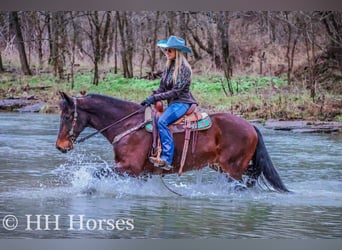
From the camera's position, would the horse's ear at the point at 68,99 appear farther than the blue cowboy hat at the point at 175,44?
No

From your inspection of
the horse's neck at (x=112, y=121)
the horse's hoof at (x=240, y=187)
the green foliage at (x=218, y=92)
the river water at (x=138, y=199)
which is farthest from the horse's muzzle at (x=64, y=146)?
the horse's hoof at (x=240, y=187)

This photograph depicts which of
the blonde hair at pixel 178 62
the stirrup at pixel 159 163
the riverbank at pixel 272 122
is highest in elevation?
the blonde hair at pixel 178 62

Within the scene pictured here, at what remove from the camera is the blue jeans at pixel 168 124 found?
243 inches

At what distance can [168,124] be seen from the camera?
6188mm

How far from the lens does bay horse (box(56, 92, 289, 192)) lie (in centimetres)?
623

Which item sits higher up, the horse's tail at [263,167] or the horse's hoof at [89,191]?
the horse's tail at [263,167]

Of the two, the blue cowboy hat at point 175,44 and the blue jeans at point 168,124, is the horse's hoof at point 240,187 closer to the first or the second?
the blue jeans at point 168,124

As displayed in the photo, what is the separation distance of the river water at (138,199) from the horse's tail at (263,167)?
0.11 m

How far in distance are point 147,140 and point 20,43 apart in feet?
4.93

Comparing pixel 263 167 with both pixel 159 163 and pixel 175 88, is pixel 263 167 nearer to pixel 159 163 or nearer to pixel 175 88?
pixel 159 163

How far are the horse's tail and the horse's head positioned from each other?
1.39 meters

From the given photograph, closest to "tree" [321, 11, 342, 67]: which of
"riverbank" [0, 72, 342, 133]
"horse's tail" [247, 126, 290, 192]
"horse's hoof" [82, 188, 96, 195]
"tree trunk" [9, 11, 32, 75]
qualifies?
"riverbank" [0, 72, 342, 133]

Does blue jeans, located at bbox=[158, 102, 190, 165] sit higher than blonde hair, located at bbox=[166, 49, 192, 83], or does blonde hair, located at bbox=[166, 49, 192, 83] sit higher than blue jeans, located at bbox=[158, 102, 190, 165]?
blonde hair, located at bbox=[166, 49, 192, 83]

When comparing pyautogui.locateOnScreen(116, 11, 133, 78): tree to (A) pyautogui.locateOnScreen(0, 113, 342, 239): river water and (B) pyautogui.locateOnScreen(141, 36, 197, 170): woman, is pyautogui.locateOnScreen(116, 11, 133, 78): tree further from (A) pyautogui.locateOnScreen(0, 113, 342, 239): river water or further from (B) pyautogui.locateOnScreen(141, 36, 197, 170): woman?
(A) pyautogui.locateOnScreen(0, 113, 342, 239): river water
